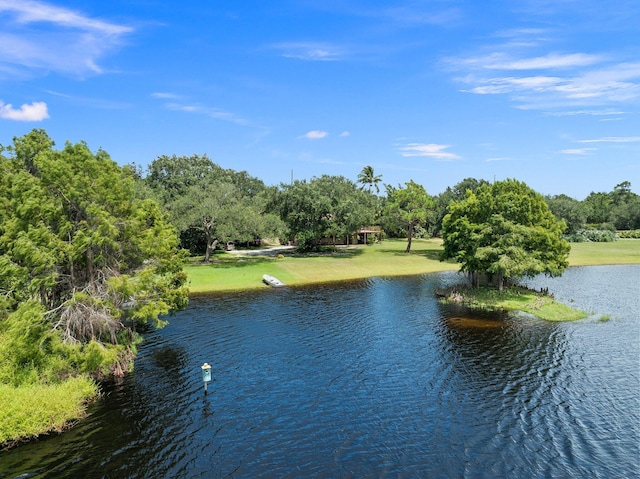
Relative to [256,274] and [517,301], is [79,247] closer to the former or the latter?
[256,274]

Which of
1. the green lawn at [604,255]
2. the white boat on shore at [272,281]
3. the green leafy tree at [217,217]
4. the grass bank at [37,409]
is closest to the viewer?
the grass bank at [37,409]

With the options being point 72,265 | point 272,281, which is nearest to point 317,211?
point 272,281

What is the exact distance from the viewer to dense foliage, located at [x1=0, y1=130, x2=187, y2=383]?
23719 millimetres

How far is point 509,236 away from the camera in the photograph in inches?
1807

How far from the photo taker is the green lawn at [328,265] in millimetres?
59781

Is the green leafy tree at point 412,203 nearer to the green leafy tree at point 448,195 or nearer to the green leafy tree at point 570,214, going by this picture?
the green leafy tree at point 448,195

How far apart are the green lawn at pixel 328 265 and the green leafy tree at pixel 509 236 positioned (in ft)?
65.0

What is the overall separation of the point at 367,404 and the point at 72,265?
20335 mm

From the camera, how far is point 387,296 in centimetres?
5188

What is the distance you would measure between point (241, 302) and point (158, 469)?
30.0 meters

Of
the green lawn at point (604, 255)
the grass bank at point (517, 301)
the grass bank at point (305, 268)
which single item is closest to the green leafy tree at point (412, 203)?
the grass bank at point (305, 268)

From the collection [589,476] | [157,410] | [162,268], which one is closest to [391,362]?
[589,476]

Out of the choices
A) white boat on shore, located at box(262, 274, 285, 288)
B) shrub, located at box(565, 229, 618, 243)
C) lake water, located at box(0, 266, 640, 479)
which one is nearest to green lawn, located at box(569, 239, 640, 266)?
shrub, located at box(565, 229, 618, 243)

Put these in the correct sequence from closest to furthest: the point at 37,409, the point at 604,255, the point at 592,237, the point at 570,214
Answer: the point at 37,409, the point at 604,255, the point at 592,237, the point at 570,214
